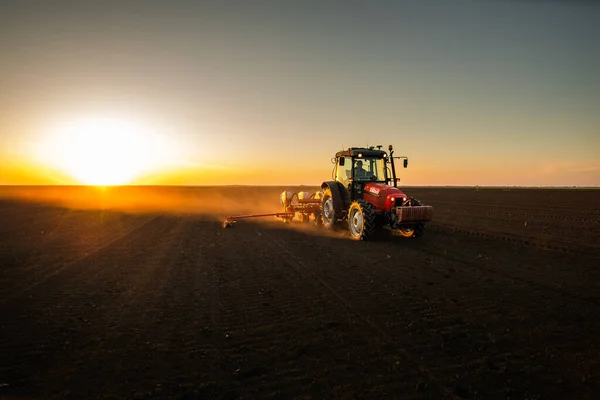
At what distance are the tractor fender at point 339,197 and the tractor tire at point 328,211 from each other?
150mm

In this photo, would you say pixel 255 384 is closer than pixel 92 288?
Yes

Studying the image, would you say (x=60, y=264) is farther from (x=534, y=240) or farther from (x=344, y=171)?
(x=534, y=240)

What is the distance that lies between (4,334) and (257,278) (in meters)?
3.90

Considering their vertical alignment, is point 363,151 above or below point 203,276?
above

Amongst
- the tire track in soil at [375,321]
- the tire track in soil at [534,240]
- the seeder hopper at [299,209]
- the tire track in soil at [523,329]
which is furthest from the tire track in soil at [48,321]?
the tire track in soil at [534,240]

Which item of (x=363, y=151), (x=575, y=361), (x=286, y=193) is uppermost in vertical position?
(x=363, y=151)

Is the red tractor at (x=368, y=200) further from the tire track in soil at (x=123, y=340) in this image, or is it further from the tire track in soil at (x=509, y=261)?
the tire track in soil at (x=123, y=340)

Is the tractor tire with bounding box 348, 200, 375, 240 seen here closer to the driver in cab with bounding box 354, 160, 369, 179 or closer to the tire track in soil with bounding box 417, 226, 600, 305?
the driver in cab with bounding box 354, 160, 369, 179

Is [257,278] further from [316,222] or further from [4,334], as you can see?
[316,222]

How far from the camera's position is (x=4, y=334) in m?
4.40

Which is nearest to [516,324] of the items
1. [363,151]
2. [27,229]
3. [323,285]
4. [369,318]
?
[369,318]

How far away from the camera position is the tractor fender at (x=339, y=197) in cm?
1263

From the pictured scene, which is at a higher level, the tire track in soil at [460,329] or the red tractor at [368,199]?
the red tractor at [368,199]

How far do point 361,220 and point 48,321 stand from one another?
8.66m
